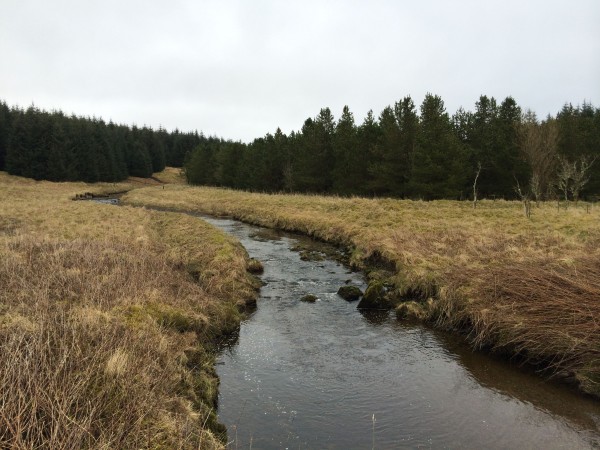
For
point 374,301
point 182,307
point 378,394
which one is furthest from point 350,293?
point 378,394

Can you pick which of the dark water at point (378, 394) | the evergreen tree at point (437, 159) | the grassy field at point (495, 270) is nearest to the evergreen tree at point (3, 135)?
the grassy field at point (495, 270)

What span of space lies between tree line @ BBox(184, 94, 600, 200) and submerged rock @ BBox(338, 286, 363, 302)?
2695cm

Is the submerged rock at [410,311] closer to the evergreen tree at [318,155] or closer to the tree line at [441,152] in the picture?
the tree line at [441,152]

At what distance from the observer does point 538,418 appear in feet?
28.6

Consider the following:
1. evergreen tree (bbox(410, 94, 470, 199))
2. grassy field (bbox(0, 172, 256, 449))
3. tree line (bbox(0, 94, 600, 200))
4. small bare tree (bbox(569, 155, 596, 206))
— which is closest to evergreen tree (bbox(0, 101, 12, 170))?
tree line (bbox(0, 94, 600, 200))

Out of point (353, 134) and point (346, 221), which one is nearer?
point (346, 221)

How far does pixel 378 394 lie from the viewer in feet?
32.0

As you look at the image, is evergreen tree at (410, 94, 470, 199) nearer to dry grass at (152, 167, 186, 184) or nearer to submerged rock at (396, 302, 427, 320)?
submerged rock at (396, 302, 427, 320)

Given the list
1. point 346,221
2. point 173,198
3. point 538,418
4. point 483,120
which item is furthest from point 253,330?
point 173,198

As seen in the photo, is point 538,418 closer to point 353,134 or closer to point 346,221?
point 346,221

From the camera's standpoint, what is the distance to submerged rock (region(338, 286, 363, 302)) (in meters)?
16.9

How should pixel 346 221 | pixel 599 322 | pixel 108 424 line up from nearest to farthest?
pixel 108 424 → pixel 599 322 → pixel 346 221

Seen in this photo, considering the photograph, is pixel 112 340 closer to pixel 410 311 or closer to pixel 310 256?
pixel 410 311

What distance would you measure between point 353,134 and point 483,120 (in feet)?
55.1
